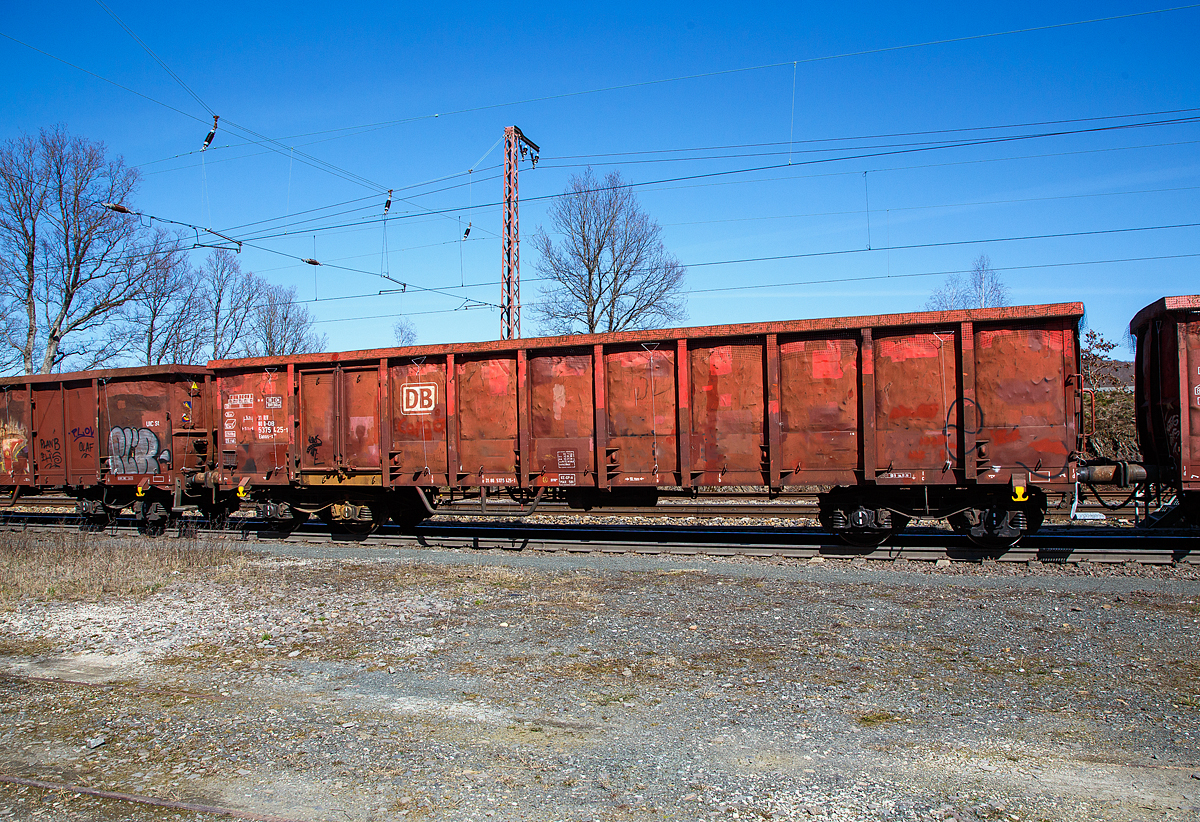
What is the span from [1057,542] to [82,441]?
17901mm

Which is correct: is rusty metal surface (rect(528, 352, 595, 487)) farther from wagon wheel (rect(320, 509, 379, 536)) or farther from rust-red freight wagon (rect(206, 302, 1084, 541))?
wagon wheel (rect(320, 509, 379, 536))

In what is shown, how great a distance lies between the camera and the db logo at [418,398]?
12477 mm

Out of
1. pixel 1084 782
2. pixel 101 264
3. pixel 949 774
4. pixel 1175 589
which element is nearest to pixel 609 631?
pixel 949 774

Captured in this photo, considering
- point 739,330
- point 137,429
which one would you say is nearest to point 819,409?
point 739,330

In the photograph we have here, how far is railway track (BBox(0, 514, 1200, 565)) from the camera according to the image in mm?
9891

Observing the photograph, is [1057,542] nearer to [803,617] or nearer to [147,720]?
[803,617]

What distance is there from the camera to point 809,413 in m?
10.6

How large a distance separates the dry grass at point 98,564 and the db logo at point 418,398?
11.1ft

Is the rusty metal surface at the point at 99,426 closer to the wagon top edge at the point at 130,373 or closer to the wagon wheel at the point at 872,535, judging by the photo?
the wagon top edge at the point at 130,373

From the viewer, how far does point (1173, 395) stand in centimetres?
959

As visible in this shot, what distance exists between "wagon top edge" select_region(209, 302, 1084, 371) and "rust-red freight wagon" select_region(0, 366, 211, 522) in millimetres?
2336

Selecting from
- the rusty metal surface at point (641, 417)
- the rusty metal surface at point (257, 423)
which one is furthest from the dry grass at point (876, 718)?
the rusty metal surface at point (257, 423)

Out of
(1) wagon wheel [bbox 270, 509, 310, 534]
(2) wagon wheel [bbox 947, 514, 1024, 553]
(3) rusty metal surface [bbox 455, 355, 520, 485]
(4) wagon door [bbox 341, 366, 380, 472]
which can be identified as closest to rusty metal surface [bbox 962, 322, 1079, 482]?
(2) wagon wheel [bbox 947, 514, 1024, 553]

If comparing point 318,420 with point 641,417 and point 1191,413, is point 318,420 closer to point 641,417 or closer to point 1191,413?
point 641,417
